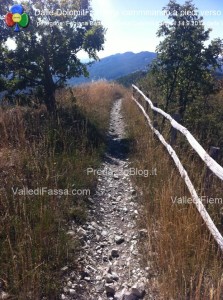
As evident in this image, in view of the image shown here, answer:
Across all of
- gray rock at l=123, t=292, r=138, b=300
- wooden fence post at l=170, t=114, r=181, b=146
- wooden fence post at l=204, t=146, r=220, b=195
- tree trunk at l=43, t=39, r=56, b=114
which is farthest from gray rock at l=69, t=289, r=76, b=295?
tree trunk at l=43, t=39, r=56, b=114

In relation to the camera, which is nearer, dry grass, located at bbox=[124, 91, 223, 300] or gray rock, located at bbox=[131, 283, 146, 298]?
dry grass, located at bbox=[124, 91, 223, 300]

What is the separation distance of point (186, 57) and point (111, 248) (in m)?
7.48

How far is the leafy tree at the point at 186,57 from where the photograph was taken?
9195 mm

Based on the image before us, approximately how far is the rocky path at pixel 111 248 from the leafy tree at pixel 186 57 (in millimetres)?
5057

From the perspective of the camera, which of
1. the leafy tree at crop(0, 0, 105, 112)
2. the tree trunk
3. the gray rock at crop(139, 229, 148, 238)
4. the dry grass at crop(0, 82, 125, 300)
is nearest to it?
the dry grass at crop(0, 82, 125, 300)

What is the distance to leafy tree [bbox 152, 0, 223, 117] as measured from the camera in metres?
9.20

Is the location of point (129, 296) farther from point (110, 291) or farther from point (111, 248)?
point (111, 248)

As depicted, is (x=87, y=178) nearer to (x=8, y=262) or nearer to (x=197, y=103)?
(x=8, y=262)

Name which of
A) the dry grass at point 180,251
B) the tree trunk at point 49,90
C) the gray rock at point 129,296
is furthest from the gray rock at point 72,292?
the tree trunk at point 49,90

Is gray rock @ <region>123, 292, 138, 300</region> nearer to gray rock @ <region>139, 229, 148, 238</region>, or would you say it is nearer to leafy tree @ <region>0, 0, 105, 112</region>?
gray rock @ <region>139, 229, 148, 238</region>

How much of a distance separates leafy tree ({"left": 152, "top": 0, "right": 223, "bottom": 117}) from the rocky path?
16.6 feet

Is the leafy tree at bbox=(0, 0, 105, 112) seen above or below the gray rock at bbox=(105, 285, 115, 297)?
above

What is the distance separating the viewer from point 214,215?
3744 millimetres

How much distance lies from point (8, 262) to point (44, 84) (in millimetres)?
7544
